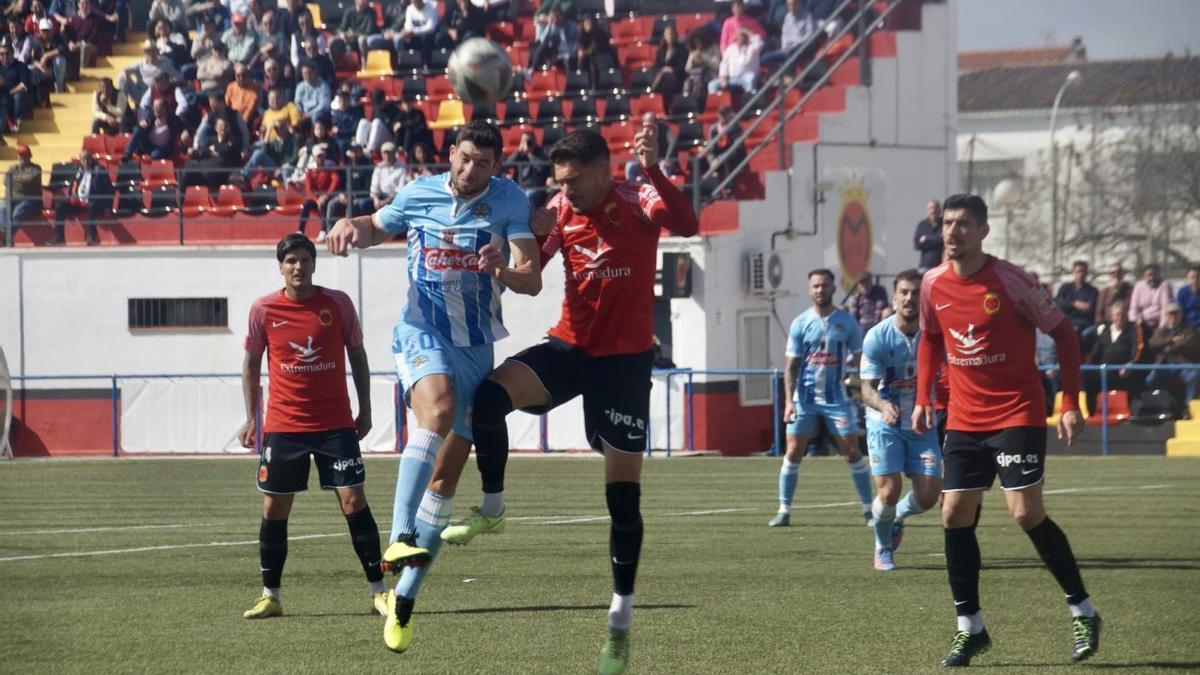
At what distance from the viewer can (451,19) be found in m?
30.0

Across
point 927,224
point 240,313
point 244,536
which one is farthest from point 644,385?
point 240,313

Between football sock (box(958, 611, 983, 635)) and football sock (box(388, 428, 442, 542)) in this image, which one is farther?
football sock (box(958, 611, 983, 635))

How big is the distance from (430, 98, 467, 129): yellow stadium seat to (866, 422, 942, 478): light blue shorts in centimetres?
1762

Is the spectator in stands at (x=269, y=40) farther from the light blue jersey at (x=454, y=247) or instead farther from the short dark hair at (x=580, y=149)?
the short dark hair at (x=580, y=149)

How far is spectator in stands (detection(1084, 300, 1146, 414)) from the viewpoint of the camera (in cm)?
2323

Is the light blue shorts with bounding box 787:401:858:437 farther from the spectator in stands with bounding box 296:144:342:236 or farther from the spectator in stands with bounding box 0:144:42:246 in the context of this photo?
the spectator in stands with bounding box 0:144:42:246

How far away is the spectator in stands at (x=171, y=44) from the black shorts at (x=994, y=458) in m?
23.7

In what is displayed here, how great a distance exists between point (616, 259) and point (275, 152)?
2018cm

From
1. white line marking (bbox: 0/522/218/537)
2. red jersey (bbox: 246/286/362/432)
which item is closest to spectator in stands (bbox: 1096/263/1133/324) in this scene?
white line marking (bbox: 0/522/218/537)

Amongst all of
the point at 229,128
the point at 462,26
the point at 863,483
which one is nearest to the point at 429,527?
the point at 863,483

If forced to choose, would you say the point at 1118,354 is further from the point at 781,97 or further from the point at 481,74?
the point at 481,74

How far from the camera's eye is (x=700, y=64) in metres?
27.5

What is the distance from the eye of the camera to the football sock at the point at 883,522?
38.6 feet

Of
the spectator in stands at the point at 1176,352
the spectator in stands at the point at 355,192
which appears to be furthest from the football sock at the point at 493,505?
the spectator in stands at the point at 355,192
